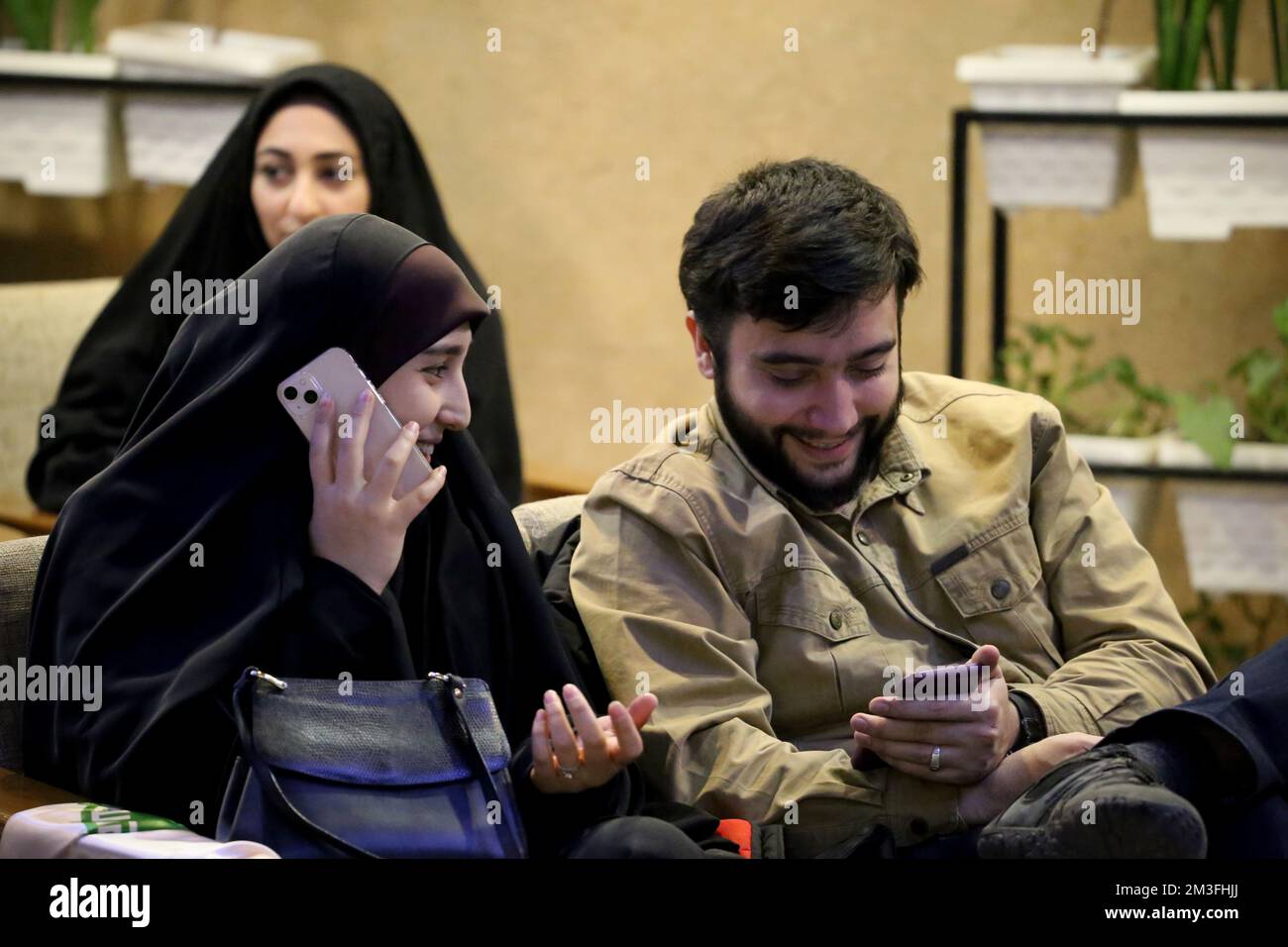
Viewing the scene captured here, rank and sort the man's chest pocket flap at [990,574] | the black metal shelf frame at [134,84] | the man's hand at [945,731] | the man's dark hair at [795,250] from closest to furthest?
the man's hand at [945,731] < the man's dark hair at [795,250] < the man's chest pocket flap at [990,574] < the black metal shelf frame at [134,84]

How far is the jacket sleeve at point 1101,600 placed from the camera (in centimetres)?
210

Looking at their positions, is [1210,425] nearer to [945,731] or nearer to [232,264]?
[945,731]

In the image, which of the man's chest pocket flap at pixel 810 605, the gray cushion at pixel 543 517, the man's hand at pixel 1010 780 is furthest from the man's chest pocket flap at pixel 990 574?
the gray cushion at pixel 543 517

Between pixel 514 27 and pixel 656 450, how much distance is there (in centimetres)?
222

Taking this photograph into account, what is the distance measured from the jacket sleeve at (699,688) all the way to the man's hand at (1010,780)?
0.06ft

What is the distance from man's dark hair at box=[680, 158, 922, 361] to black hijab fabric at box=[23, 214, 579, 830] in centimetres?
31

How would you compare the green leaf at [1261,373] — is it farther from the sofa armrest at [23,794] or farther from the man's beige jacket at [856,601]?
the sofa armrest at [23,794]

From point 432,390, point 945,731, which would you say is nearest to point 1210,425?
point 945,731

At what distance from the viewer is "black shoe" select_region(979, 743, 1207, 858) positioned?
5.46 feet

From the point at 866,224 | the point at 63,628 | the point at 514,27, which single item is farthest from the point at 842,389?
the point at 514,27

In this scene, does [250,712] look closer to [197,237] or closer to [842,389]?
[842,389]

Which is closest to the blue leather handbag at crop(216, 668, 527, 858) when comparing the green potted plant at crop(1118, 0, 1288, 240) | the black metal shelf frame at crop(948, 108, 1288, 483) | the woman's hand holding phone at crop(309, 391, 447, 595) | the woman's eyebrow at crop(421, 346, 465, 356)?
the woman's hand holding phone at crop(309, 391, 447, 595)

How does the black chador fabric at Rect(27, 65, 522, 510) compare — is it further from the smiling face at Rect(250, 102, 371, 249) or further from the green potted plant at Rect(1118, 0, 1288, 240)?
the green potted plant at Rect(1118, 0, 1288, 240)

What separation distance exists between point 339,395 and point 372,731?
1.22ft
